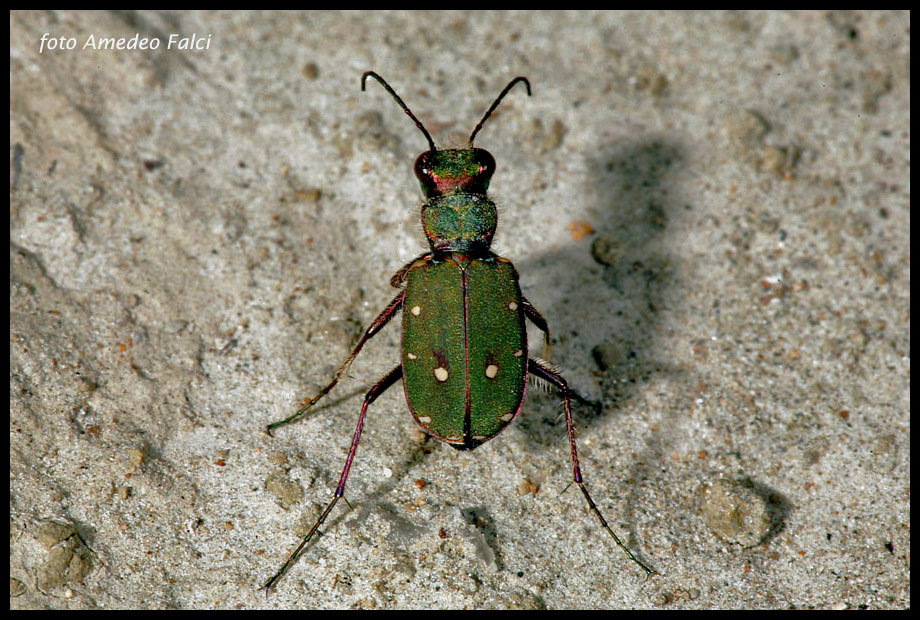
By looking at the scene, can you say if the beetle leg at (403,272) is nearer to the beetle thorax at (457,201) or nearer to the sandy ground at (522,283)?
the beetle thorax at (457,201)

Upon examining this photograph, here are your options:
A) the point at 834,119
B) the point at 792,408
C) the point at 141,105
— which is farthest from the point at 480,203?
the point at 834,119

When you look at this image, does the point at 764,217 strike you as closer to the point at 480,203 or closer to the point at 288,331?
the point at 480,203

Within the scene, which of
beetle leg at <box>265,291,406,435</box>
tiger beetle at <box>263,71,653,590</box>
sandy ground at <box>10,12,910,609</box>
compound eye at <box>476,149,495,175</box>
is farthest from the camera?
compound eye at <box>476,149,495,175</box>

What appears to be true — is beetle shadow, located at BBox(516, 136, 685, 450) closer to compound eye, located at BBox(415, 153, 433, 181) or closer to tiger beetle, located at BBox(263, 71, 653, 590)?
tiger beetle, located at BBox(263, 71, 653, 590)

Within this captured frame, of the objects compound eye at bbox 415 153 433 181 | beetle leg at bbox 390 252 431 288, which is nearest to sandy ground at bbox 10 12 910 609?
compound eye at bbox 415 153 433 181

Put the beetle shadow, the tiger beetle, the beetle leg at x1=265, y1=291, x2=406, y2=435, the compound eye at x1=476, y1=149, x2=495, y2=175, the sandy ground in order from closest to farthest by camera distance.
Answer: the tiger beetle < the sandy ground < the beetle leg at x1=265, y1=291, x2=406, y2=435 < the compound eye at x1=476, y1=149, x2=495, y2=175 < the beetle shadow

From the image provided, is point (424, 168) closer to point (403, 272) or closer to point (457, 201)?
point (457, 201)
